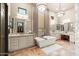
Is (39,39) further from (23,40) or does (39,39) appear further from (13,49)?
(13,49)

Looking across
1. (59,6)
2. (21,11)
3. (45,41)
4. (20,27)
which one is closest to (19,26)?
(20,27)

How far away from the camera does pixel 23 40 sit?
6.09 ft

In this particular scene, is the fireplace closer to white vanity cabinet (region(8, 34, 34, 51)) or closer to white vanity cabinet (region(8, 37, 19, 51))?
white vanity cabinet (region(8, 34, 34, 51))

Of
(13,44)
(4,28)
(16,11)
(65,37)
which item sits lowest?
(13,44)

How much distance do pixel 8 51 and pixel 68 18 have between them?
1.16 metres

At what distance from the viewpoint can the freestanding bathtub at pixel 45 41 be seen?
1.89 meters

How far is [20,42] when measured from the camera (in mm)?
1845

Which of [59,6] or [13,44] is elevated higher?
[59,6]

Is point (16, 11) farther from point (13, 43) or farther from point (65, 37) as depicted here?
point (65, 37)

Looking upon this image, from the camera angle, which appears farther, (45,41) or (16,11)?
(45,41)

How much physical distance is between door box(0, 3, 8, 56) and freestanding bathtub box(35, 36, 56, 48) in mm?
531

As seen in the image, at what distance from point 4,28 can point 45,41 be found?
743mm

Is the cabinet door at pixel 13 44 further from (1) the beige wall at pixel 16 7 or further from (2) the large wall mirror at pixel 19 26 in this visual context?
(1) the beige wall at pixel 16 7

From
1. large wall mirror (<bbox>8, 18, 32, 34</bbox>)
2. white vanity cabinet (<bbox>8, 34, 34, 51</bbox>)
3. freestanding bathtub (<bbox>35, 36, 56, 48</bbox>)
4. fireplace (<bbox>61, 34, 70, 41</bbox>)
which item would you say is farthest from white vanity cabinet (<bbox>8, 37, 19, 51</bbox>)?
fireplace (<bbox>61, 34, 70, 41</bbox>)
